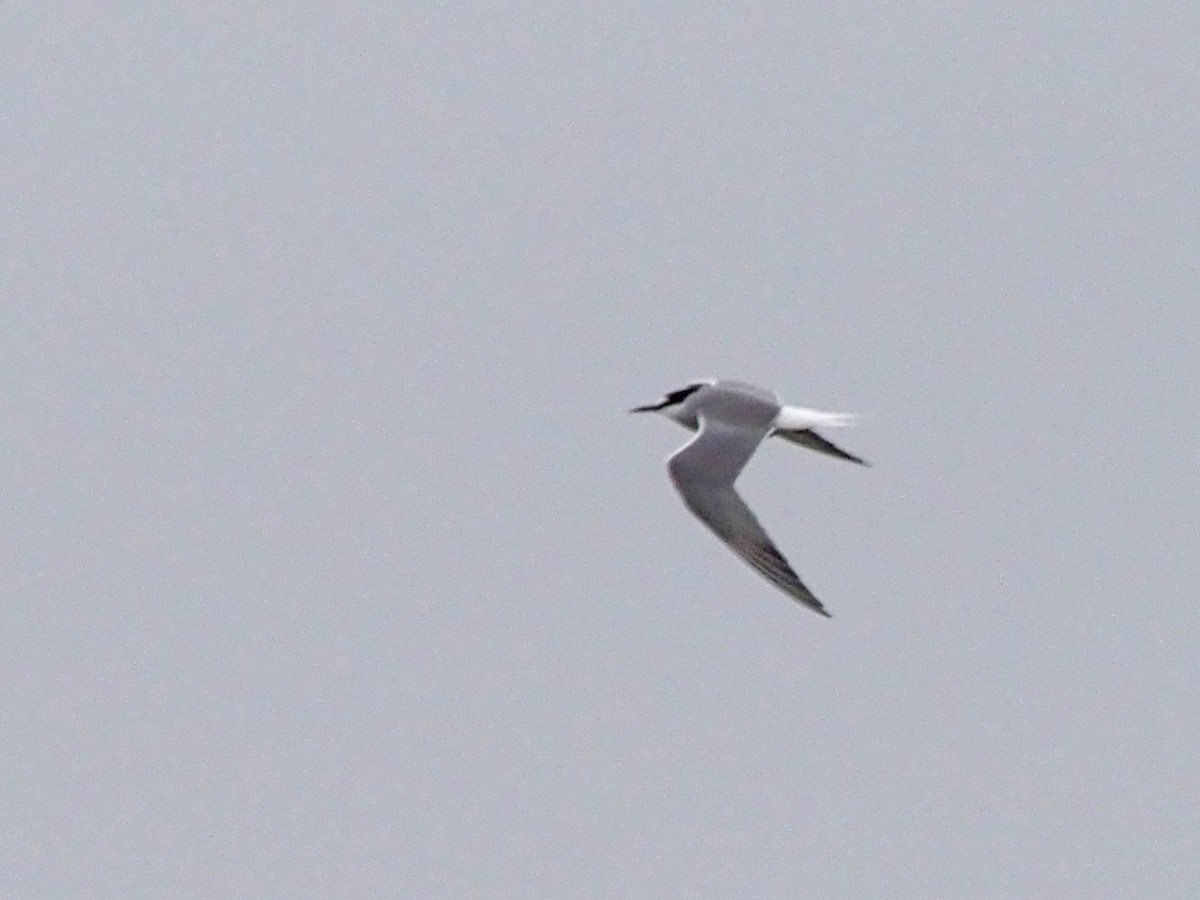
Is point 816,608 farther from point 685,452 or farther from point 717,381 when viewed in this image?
point 717,381

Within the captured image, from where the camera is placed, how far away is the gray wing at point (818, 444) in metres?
29.0

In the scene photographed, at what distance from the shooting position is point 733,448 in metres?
26.6

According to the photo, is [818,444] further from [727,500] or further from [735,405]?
[727,500]

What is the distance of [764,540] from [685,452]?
155 centimetres

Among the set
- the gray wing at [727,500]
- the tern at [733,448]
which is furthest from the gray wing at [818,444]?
the gray wing at [727,500]

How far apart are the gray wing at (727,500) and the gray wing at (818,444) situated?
1969mm

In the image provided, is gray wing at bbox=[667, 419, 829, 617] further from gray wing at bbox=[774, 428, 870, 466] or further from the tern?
gray wing at bbox=[774, 428, 870, 466]

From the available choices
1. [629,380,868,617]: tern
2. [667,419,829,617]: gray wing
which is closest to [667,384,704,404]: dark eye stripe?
[629,380,868,617]: tern

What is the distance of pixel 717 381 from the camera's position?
2864 centimetres

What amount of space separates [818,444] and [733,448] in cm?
278

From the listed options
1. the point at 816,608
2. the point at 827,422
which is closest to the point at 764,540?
the point at 816,608

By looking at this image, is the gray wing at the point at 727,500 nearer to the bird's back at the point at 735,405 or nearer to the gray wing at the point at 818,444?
the bird's back at the point at 735,405

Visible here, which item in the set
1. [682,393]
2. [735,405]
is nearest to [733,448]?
[735,405]

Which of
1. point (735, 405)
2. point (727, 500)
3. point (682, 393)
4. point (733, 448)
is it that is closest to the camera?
point (727, 500)
